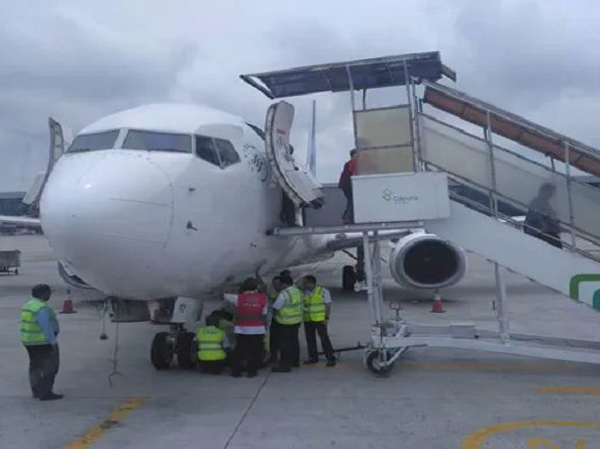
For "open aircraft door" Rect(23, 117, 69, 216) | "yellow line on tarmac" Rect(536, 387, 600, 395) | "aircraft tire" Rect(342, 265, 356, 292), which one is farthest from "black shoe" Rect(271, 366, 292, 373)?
"aircraft tire" Rect(342, 265, 356, 292)

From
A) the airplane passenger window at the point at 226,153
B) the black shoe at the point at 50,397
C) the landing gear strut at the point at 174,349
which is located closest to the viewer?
the black shoe at the point at 50,397

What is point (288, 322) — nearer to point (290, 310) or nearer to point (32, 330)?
point (290, 310)

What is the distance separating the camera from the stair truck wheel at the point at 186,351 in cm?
866

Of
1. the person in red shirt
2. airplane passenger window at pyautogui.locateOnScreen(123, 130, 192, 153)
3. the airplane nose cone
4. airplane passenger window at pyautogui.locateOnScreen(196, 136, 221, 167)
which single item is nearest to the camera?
the airplane nose cone

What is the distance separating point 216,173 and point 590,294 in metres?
4.65

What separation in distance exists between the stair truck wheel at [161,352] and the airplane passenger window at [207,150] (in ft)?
7.79

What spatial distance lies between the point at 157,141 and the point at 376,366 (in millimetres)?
3762

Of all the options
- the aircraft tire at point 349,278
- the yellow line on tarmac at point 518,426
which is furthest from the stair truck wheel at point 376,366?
the aircraft tire at point 349,278

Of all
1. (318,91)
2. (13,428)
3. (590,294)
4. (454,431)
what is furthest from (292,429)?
(318,91)

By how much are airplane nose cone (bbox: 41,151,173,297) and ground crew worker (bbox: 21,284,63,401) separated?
864 mm

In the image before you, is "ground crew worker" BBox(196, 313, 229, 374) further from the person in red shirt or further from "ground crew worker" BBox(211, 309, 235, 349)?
the person in red shirt

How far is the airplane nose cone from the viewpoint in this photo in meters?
6.36

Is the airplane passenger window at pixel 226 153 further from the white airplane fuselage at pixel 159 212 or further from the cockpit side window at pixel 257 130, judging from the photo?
the cockpit side window at pixel 257 130

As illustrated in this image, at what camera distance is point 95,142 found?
25.6 feet
